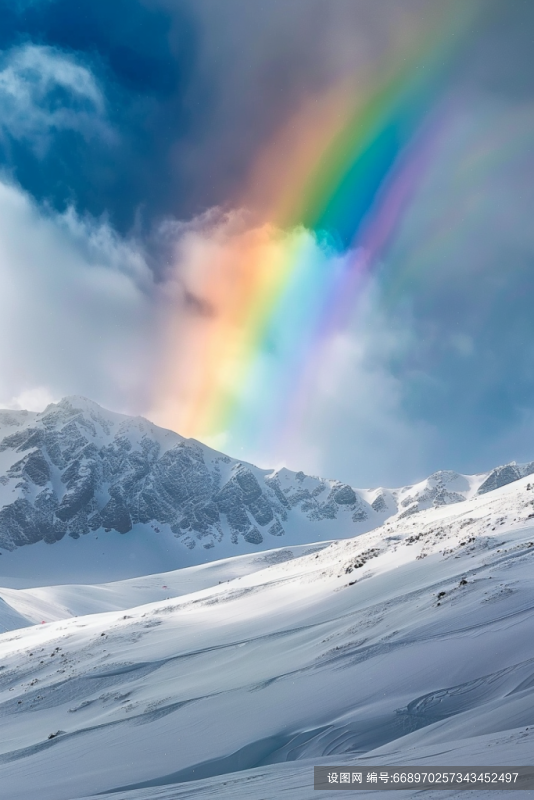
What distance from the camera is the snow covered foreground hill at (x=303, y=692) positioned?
668 centimetres

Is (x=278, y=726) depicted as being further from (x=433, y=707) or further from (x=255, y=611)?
(x=255, y=611)

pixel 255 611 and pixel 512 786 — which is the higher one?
pixel 255 611

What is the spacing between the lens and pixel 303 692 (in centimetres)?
927

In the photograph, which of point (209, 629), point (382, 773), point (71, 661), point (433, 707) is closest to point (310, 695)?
point (433, 707)

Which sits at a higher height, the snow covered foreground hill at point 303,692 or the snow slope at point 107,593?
the snow slope at point 107,593

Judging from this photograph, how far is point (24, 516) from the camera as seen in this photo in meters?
178

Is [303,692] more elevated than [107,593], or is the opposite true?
[107,593]

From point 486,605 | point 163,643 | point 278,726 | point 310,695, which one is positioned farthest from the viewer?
point 163,643

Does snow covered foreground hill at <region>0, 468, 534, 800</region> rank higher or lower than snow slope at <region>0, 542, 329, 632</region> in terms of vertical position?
lower

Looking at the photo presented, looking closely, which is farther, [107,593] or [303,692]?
[107,593]

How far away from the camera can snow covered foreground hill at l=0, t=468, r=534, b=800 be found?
21.9 feet

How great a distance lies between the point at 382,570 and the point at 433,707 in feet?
33.2

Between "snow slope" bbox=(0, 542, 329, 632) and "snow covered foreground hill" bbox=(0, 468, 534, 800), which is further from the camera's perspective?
"snow slope" bbox=(0, 542, 329, 632)

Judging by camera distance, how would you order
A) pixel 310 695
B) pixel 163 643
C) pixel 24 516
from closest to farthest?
pixel 310 695
pixel 163 643
pixel 24 516
